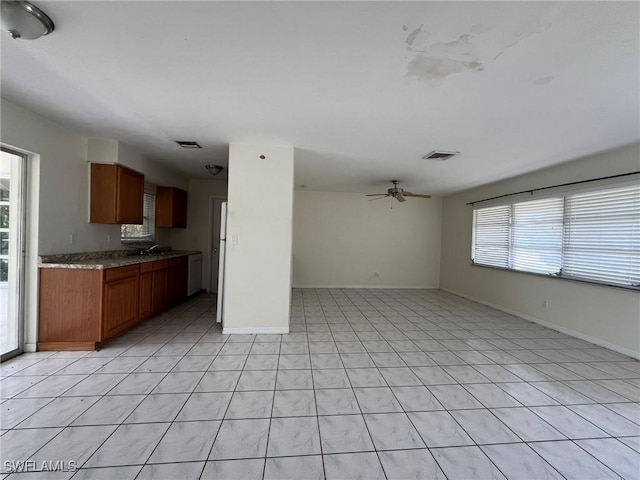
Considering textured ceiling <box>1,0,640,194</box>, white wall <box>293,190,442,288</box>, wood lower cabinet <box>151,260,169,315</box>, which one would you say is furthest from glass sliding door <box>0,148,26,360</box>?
white wall <box>293,190,442,288</box>

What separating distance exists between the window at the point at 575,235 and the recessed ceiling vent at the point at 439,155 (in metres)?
1.84

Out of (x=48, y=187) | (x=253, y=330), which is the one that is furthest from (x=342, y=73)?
(x=48, y=187)

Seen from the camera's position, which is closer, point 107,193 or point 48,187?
point 48,187

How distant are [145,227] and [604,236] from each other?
695 cm

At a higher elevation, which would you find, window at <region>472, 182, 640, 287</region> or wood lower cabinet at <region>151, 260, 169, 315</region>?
window at <region>472, 182, 640, 287</region>

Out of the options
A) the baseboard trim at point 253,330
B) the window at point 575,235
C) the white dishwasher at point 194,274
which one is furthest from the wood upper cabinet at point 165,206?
the window at point 575,235

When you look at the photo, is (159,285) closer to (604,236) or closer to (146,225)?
(146,225)

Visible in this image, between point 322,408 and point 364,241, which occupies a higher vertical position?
point 364,241

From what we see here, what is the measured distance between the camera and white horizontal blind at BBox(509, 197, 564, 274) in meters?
3.98

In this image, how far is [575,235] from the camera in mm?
3709

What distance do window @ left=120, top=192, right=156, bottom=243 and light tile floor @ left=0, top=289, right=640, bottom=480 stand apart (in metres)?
1.94

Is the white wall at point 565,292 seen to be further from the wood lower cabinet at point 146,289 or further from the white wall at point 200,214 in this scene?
the wood lower cabinet at point 146,289

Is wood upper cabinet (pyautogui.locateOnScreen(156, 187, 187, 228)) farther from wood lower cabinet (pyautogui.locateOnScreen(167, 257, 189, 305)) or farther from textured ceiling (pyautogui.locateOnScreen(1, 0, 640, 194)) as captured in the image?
textured ceiling (pyautogui.locateOnScreen(1, 0, 640, 194))

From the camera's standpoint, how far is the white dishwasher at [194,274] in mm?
5203
